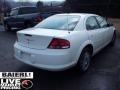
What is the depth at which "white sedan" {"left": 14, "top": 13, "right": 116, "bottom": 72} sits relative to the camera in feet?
14.8

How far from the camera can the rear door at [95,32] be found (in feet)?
18.4

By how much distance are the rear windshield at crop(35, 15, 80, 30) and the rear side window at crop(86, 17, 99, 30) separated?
0.33 meters

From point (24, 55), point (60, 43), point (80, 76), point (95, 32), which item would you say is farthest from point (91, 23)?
point (24, 55)

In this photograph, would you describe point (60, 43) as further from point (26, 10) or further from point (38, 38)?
point (26, 10)

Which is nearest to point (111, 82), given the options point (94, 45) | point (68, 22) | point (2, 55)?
point (94, 45)

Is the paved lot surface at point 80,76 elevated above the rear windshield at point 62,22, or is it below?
below

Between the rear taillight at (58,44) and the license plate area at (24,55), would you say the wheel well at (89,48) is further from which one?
the license plate area at (24,55)

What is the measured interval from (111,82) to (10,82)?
2319 millimetres

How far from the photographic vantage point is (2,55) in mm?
7070

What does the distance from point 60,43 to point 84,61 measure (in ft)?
3.49

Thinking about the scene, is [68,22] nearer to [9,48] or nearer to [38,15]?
[9,48]

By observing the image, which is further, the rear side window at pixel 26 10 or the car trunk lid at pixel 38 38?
the rear side window at pixel 26 10

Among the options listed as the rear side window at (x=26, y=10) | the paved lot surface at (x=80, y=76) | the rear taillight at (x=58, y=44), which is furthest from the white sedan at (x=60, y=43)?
the rear side window at (x=26, y=10)

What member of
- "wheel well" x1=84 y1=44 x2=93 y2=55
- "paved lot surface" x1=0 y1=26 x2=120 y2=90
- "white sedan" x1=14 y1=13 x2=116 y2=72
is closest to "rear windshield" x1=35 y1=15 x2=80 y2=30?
"white sedan" x1=14 y1=13 x2=116 y2=72
